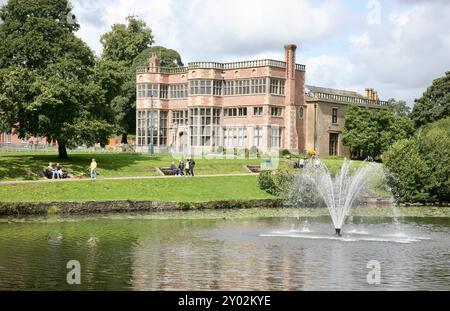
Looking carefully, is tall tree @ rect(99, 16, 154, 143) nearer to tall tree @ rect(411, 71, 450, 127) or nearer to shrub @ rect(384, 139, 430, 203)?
tall tree @ rect(411, 71, 450, 127)

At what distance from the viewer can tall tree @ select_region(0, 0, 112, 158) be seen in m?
50.7

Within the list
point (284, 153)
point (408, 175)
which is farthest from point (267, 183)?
point (284, 153)

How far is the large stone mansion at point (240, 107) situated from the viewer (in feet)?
233

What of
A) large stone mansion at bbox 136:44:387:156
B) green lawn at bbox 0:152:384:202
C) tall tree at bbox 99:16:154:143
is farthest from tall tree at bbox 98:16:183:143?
green lawn at bbox 0:152:384:202

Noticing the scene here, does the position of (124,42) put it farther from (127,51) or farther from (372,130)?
(372,130)

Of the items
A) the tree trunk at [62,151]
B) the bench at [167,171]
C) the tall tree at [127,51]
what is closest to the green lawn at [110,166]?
the tree trunk at [62,151]

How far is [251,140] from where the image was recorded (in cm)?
7138

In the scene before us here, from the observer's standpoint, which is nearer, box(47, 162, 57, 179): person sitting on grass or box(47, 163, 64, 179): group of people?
box(47, 162, 57, 179): person sitting on grass

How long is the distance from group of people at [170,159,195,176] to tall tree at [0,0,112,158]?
627cm

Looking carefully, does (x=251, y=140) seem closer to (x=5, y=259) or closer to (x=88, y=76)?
(x=88, y=76)

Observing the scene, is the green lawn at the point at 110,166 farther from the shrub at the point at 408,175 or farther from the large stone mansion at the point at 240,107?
the shrub at the point at 408,175

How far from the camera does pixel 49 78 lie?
52500mm
